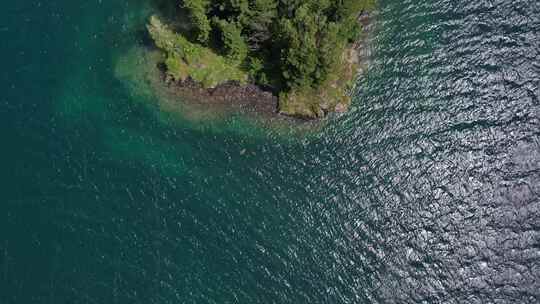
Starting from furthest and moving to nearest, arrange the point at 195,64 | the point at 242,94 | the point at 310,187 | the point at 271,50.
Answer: the point at 195,64 → the point at 242,94 → the point at 271,50 → the point at 310,187

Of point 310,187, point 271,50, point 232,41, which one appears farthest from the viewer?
point 271,50

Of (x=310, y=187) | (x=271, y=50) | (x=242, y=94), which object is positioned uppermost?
(x=271, y=50)

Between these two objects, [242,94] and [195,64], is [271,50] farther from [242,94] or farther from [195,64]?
[195,64]

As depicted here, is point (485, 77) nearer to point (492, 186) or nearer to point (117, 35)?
point (492, 186)

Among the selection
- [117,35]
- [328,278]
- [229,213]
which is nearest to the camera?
[328,278]

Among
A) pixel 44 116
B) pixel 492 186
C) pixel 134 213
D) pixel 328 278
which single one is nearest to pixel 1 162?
pixel 44 116

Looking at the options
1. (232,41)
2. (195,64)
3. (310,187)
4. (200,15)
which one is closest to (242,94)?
(232,41)

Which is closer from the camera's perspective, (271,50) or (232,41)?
(232,41)

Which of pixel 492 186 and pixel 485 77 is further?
pixel 485 77

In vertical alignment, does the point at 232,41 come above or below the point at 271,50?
above
